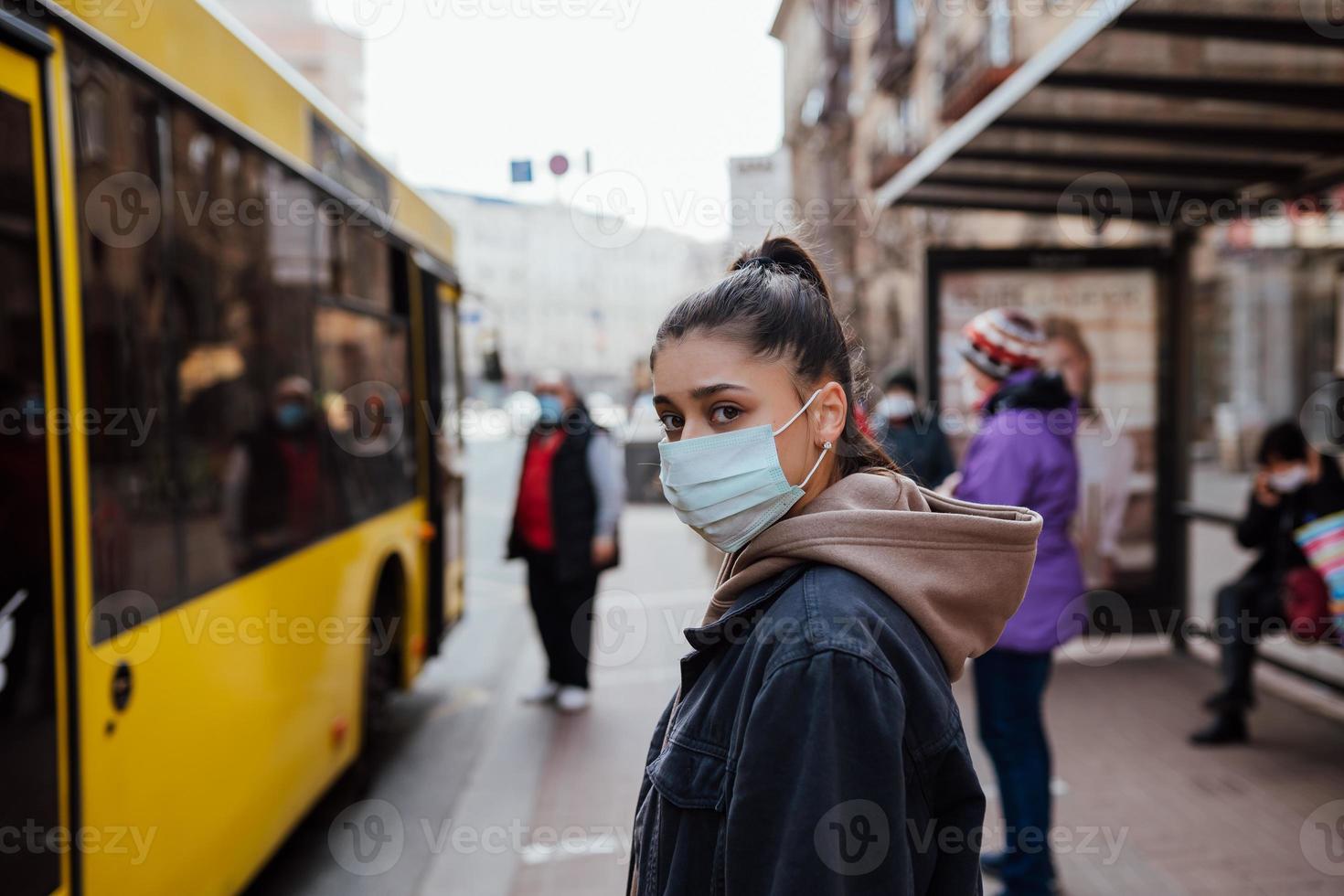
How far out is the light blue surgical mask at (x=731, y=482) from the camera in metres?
1.50

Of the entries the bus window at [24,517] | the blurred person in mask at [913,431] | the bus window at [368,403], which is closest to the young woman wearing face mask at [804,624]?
the bus window at [24,517]

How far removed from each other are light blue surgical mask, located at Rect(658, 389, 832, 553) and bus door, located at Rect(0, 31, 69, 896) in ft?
5.01

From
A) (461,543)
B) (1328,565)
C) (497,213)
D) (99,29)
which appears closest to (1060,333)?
(1328,565)

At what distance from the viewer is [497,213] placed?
32.1 metres

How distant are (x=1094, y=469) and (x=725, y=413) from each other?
6.13 m

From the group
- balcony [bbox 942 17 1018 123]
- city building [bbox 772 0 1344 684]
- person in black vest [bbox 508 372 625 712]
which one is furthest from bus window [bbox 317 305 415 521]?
balcony [bbox 942 17 1018 123]

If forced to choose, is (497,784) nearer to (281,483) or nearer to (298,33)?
(281,483)

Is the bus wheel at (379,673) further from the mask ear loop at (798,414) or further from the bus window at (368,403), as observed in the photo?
the mask ear loop at (798,414)

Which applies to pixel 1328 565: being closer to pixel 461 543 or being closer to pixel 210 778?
pixel 210 778

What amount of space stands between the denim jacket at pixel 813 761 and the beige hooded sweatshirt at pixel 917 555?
2 cm

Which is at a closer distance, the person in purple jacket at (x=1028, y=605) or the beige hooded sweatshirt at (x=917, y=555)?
the beige hooded sweatshirt at (x=917, y=555)

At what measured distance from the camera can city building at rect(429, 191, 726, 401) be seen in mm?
44156

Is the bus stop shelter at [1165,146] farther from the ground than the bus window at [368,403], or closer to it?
farther from the ground

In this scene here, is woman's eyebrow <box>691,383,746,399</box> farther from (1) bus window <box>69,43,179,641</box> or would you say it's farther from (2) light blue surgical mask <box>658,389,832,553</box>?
(1) bus window <box>69,43,179,641</box>
